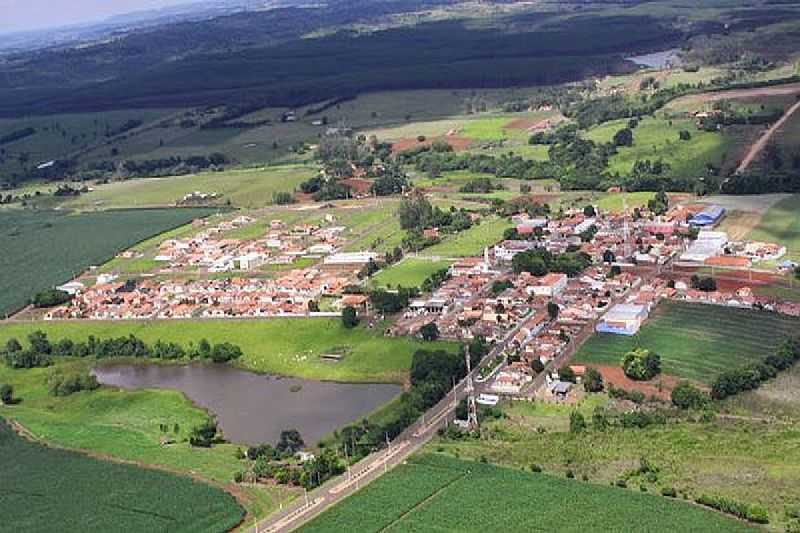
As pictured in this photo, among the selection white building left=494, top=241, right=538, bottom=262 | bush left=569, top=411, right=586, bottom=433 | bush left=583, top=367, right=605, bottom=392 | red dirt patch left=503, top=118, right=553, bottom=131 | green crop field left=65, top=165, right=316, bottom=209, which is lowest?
green crop field left=65, top=165, right=316, bottom=209

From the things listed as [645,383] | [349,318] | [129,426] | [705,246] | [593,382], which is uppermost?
[593,382]

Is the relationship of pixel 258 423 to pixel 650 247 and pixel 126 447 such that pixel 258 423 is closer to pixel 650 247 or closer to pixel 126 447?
pixel 126 447

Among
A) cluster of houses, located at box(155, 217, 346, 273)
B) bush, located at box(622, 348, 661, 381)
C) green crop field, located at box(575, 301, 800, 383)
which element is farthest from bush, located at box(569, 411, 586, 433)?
cluster of houses, located at box(155, 217, 346, 273)

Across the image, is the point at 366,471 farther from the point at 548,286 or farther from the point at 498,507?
the point at 548,286

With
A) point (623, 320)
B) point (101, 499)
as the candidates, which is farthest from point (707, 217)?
point (101, 499)

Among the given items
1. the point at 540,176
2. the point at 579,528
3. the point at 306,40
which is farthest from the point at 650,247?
the point at 306,40

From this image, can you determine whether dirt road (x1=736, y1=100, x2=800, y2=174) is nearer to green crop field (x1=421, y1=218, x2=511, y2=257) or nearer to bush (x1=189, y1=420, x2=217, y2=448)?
green crop field (x1=421, y1=218, x2=511, y2=257)
